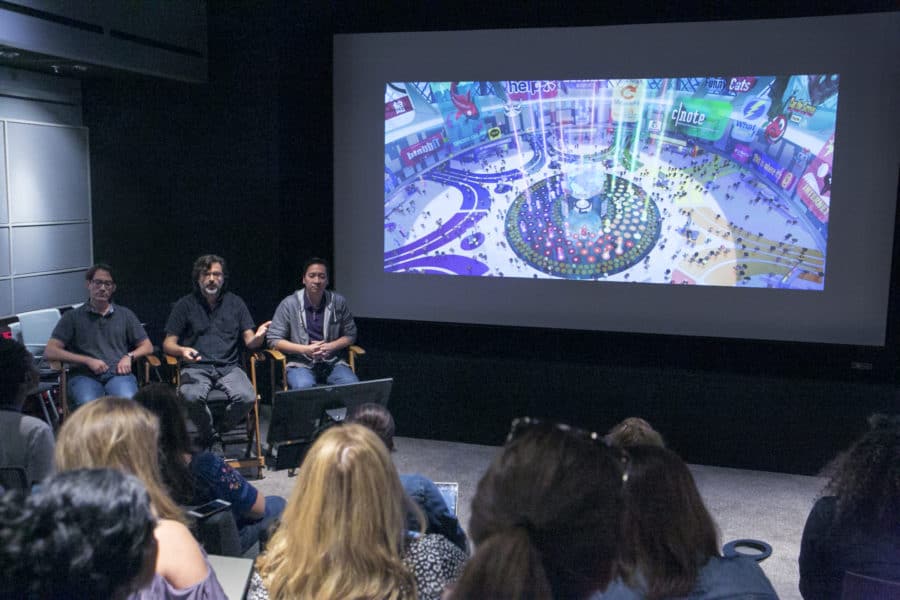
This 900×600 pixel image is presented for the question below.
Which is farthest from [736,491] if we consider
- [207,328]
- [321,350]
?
[207,328]

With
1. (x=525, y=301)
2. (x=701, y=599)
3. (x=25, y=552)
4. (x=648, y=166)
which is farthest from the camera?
(x=525, y=301)

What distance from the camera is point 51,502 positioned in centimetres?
110

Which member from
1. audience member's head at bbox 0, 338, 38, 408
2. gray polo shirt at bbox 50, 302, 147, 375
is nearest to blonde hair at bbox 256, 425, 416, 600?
audience member's head at bbox 0, 338, 38, 408

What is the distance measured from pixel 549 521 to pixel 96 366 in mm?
4351

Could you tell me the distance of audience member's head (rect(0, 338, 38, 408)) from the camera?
3.05m

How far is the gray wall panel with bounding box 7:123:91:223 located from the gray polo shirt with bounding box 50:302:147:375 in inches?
53.0

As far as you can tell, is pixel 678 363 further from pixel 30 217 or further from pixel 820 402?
pixel 30 217

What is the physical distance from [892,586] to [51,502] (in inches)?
70.8

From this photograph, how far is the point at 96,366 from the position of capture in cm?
497

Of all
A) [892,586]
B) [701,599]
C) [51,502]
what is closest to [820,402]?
[892,586]

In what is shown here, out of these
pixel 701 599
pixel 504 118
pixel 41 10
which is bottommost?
pixel 701 599

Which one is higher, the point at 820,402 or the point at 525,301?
the point at 525,301

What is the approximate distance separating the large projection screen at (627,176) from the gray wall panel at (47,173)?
1993mm

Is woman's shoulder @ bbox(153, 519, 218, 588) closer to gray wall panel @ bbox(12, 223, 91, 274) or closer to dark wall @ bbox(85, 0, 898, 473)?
dark wall @ bbox(85, 0, 898, 473)
